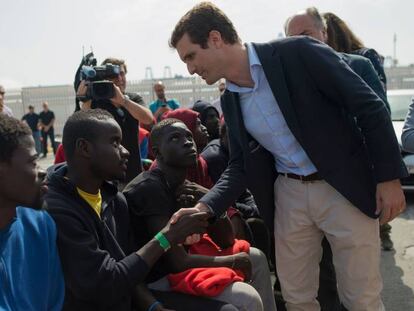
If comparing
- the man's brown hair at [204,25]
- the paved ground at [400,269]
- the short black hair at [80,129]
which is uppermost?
the man's brown hair at [204,25]

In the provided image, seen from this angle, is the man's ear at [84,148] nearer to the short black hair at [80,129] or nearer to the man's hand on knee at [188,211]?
the short black hair at [80,129]

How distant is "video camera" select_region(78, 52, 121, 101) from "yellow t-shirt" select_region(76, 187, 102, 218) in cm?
150

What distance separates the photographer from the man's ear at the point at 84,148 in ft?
7.01

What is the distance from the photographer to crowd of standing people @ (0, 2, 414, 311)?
1833 mm

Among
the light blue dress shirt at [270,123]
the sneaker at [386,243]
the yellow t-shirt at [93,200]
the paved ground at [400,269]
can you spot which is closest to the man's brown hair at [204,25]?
the light blue dress shirt at [270,123]

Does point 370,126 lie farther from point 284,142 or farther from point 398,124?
point 398,124

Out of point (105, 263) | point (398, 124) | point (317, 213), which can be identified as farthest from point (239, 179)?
point (398, 124)

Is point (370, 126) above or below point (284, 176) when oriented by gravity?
above

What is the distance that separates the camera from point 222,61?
2.32m

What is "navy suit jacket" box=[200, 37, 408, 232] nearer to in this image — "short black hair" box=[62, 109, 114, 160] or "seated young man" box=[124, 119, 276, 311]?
"seated young man" box=[124, 119, 276, 311]

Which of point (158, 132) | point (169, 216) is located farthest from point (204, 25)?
point (169, 216)

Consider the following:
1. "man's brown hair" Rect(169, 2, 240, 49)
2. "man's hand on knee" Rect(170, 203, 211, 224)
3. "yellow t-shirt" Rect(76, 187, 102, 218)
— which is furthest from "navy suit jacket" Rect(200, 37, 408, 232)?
"yellow t-shirt" Rect(76, 187, 102, 218)

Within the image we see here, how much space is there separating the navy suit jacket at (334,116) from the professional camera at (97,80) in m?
1.62

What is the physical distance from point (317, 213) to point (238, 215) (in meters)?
1.03
